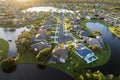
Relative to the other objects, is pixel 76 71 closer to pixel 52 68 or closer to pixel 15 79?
pixel 52 68

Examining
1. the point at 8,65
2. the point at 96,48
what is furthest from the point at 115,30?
the point at 8,65

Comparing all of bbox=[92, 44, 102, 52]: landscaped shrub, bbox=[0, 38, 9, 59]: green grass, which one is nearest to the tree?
bbox=[0, 38, 9, 59]: green grass

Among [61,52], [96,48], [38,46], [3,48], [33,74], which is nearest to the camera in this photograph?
[33,74]

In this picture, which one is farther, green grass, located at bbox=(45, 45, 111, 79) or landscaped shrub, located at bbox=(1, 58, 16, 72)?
landscaped shrub, located at bbox=(1, 58, 16, 72)

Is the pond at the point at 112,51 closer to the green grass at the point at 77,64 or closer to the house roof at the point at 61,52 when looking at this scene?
the green grass at the point at 77,64

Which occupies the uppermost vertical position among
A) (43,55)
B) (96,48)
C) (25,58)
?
(43,55)

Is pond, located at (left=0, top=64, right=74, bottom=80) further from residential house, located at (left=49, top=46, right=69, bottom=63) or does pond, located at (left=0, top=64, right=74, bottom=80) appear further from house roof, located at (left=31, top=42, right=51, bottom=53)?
house roof, located at (left=31, top=42, right=51, bottom=53)

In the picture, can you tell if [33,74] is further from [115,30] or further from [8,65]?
[115,30]
